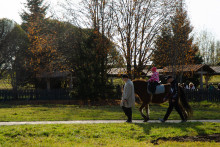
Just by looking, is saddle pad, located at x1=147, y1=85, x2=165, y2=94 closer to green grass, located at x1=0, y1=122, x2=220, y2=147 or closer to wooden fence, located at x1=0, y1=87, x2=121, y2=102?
green grass, located at x1=0, y1=122, x2=220, y2=147

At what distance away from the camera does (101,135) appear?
8.14m

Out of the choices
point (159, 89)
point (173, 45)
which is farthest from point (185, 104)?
point (173, 45)

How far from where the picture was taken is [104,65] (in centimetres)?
2412

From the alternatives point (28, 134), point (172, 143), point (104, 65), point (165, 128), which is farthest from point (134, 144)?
point (104, 65)

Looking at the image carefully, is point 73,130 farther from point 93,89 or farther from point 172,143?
point 93,89

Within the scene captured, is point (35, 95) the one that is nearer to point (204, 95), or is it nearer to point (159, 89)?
point (204, 95)

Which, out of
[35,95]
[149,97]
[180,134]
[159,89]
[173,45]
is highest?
[173,45]

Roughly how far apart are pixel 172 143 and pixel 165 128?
198 cm

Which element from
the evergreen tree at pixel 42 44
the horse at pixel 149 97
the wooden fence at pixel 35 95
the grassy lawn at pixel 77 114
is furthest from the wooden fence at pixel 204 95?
the horse at pixel 149 97

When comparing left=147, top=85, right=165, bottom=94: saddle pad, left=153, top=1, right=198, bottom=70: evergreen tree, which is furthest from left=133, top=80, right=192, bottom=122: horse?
left=153, top=1, right=198, bottom=70: evergreen tree

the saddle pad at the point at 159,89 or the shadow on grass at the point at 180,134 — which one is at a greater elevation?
the saddle pad at the point at 159,89

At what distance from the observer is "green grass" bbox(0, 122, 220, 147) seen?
7.25 m

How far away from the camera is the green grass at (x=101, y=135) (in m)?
7.25

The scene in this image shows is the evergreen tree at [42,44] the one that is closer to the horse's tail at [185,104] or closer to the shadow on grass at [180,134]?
the horse's tail at [185,104]
